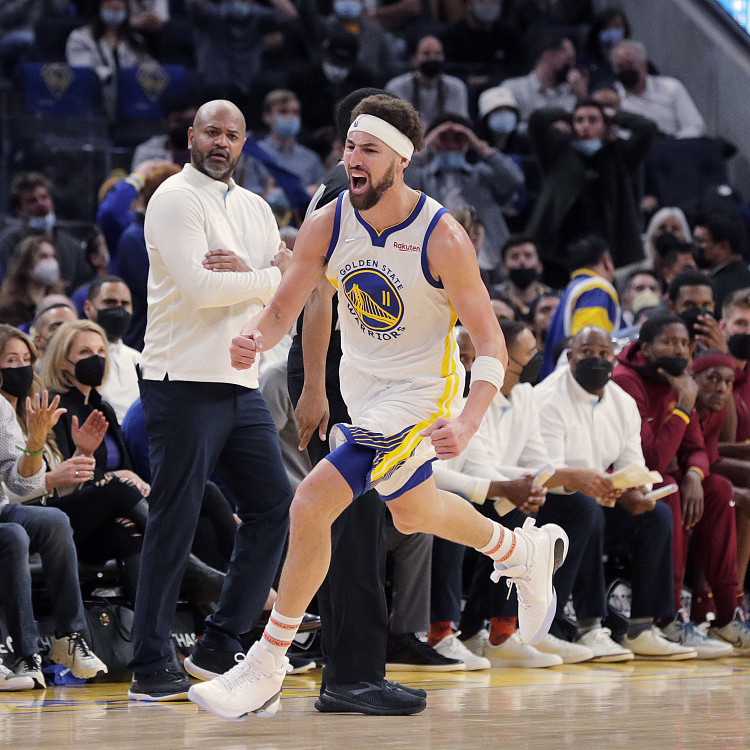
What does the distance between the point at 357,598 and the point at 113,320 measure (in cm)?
315

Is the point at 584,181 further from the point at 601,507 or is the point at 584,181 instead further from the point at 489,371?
the point at 489,371

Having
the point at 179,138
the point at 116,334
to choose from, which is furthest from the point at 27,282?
the point at 179,138

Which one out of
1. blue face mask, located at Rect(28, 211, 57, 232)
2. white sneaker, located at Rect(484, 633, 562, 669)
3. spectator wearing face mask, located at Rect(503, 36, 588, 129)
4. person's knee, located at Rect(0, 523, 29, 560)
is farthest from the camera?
spectator wearing face mask, located at Rect(503, 36, 588, 129)

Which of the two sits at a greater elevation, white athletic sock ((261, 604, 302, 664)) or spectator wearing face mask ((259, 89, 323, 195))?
spectator wearing face mask ((259, 89, 323, 195))

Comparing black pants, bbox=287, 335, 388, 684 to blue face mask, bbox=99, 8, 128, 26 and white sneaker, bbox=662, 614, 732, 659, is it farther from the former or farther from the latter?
blue face mask, bbox=99, 8, 128, 26

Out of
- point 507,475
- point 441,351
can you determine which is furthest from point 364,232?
point 507,475

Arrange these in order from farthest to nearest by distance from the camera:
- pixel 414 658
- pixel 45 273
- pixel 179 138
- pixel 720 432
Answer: pixel 179 138 < pixel 45 273 < pixel 720 432 < pixel 414 658

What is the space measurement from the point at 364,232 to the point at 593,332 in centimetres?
319

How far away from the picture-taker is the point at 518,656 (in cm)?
637

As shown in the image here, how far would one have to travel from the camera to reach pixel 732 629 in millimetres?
7301

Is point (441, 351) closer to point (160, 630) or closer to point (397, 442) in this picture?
point (397, 442)

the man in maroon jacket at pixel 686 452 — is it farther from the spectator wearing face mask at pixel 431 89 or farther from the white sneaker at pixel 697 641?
the spectator wearing face mask at pixel 431 89

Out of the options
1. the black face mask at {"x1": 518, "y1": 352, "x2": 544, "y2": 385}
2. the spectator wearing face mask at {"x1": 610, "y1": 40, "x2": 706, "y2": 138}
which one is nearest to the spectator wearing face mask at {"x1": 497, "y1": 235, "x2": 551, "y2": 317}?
the black face mask at {"x1": 518, "y1": 352, "x2": 544, "y2": 385}

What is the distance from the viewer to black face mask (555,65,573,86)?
13.1 metres
